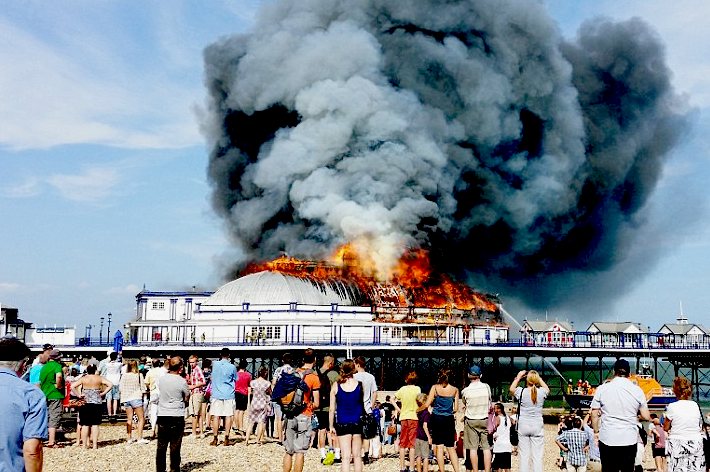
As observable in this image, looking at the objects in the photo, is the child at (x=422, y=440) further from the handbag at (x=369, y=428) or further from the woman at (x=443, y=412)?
the handbag at (x=369, y=428)

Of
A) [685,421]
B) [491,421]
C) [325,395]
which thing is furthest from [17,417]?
[325,395]

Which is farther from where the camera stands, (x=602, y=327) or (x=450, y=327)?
(x=602, y=327)

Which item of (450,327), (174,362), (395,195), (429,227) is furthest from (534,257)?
(174,362)

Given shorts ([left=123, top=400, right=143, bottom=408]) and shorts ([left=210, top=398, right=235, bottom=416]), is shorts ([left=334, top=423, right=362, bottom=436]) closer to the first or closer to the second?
Result: shorts ([left=210, top=398, right=235, bottom=416])

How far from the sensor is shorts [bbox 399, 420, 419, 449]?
14297 millimetres

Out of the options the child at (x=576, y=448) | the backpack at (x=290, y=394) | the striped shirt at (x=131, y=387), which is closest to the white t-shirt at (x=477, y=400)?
the child at (x=576, y=448)

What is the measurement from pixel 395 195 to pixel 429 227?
648 centimetres

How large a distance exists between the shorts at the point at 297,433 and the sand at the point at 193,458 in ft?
9.22

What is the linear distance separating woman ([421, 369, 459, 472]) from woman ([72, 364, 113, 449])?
7.06m

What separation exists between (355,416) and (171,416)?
11.0ft

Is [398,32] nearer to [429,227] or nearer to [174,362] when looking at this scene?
[429,227]

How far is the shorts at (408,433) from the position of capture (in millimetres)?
14297

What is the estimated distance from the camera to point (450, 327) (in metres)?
60.0

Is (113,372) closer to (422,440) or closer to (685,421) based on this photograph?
(422,440)
